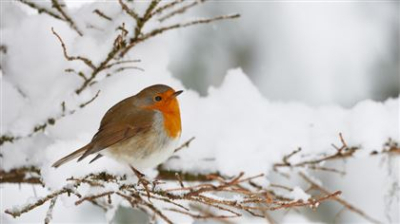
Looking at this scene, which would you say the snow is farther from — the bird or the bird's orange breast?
the bird's orange breast

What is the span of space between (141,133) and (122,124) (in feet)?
0.30

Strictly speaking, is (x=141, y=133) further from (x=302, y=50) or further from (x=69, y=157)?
(x=302, y=50)

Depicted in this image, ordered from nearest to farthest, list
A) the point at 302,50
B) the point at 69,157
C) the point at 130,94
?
the point at 69,157 < the point at 130,94 < the point at 302,50

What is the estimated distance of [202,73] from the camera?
3590 millimetres

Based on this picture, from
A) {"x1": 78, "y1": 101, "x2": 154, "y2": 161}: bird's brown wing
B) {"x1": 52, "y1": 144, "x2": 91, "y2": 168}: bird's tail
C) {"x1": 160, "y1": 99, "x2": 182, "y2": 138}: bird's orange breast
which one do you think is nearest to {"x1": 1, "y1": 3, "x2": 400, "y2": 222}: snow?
{"x1": 52, "y1": 144, "x2": 91, "y2": 168}: bird's tail

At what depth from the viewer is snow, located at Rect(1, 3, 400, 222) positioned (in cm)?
279

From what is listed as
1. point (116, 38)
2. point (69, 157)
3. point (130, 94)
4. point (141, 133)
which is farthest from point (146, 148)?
point (130, 94)

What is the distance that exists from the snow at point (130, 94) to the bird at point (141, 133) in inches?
5.3

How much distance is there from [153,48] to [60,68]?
54cm

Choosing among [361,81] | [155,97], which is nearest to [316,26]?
[361,81]

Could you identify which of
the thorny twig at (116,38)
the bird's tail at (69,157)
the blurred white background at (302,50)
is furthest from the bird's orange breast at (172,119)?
the blurred white background at (302,50)

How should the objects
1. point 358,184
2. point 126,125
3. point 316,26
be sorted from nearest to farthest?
1. point 126,125
2. point 316,26
3. point 358,184

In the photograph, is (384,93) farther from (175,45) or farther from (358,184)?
(175,45)

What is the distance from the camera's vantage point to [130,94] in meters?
3.22
